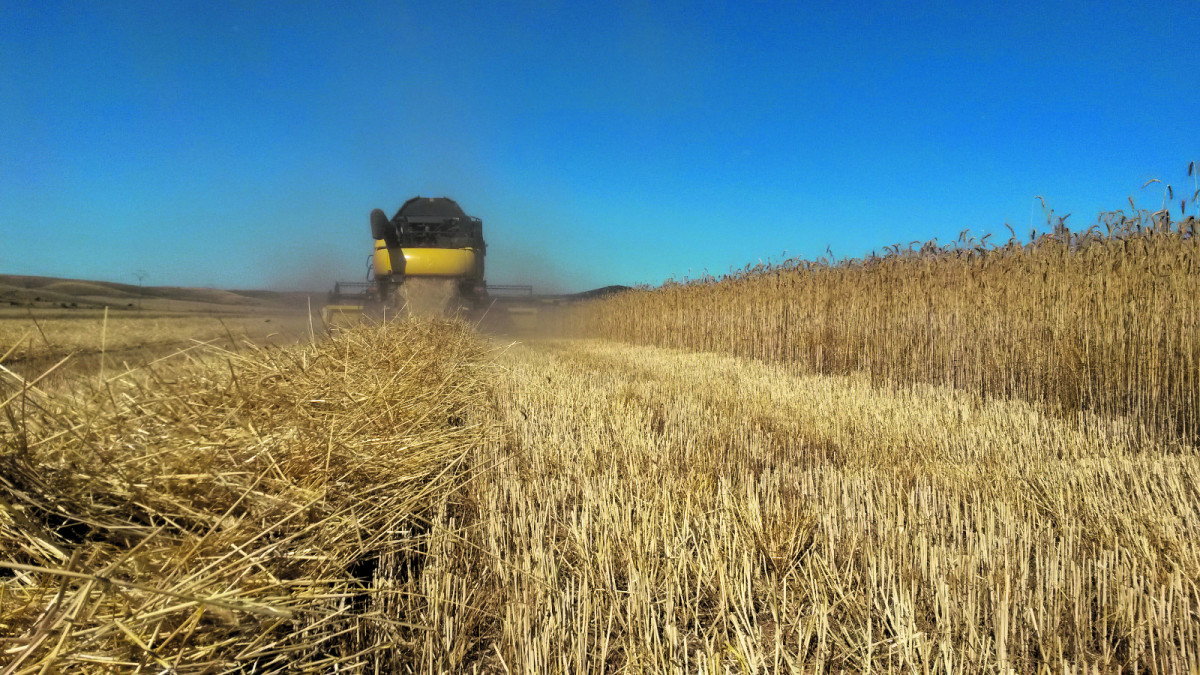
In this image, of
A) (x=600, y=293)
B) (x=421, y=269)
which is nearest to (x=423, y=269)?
(x=421, y=269)

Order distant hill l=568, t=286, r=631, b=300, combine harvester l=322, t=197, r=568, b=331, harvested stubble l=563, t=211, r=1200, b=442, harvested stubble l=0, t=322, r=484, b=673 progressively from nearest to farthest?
harvested stubble l=0, t=322, r=484, b=673 < harvested stubble l=563, t=211, r=1200, b=442 < combine harvester l=322, t=197, r=568, b=331 < distant hill l=568, t=286, r=631, b=300

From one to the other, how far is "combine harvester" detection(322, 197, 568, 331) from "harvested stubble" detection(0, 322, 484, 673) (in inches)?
437

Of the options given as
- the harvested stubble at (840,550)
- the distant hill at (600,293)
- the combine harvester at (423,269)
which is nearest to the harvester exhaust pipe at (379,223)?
the combine harvester at (423,269)

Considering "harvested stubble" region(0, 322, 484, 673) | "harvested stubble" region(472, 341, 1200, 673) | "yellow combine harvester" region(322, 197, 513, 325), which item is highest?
"yellow combine harvester" region(322, 197, 513, 325)

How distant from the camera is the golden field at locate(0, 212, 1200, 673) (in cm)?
162

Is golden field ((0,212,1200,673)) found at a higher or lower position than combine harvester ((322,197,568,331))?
lower

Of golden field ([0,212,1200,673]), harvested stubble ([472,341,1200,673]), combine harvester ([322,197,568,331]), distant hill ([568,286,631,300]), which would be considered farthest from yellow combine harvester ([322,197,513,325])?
harvested stubble ([472,341,1200,673])

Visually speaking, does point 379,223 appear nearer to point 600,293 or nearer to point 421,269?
point 421,269

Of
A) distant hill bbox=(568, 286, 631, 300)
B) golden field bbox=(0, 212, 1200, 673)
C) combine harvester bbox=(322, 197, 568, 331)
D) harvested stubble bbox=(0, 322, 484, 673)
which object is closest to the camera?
harvested stubble bbox=(0, 322, 484, 673)

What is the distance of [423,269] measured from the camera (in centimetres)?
1491

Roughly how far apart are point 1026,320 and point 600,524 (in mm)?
5073

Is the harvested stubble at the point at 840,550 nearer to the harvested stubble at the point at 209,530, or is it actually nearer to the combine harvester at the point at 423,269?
the harvested stubble at the point at 209,530

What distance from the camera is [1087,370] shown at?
5.00m

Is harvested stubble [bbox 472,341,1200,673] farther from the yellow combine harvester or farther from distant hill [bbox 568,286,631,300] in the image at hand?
distant hill [bbox 568,286,631,300]
